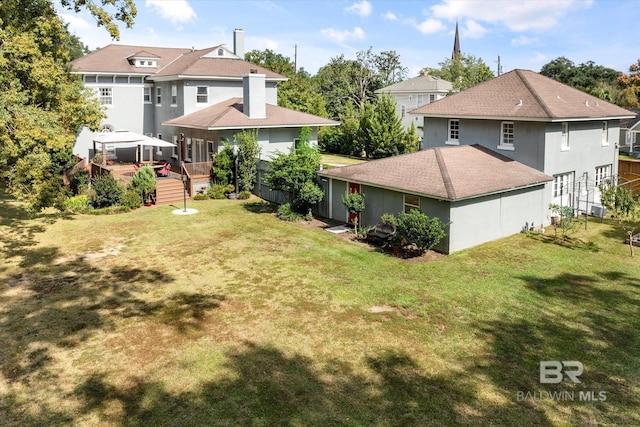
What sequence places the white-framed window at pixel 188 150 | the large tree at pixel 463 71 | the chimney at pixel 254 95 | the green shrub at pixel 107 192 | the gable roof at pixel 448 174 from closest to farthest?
the gable roof at pixel 448 174 < the green shrub at pixel 107 192 < the chimney at pixel 254 95 < the white-framed window at pixel 188 150 < the large tree at pixel 463 71

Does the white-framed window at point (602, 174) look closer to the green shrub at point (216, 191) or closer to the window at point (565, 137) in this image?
the window at point (565, 137)

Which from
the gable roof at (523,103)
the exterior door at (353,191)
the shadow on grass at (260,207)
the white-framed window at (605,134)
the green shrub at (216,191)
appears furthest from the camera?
the green shrub at (216,191)

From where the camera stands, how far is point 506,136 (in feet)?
82.2

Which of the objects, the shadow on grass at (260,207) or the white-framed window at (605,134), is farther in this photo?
the white-framed window at (605,134)

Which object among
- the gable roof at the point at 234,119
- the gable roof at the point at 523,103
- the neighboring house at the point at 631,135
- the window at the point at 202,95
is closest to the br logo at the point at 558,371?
the gable roof at the point at 523,103

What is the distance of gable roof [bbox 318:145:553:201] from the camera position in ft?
64.5

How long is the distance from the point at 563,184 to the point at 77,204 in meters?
25.8

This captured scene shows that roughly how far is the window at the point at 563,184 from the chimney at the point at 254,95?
17.9m

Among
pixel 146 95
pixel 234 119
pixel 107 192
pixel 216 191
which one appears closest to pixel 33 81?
pixel 107 192

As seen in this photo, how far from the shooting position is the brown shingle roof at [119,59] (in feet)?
121

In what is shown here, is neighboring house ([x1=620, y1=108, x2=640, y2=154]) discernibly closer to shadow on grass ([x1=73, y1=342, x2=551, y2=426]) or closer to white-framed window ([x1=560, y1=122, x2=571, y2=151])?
white-framed window ([x1=560, y1=122, x2=571, y2=151])

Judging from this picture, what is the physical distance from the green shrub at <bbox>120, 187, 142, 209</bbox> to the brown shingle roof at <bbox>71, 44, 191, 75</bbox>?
13181mm

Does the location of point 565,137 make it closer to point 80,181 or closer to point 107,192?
point 107,192

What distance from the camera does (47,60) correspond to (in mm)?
19938
